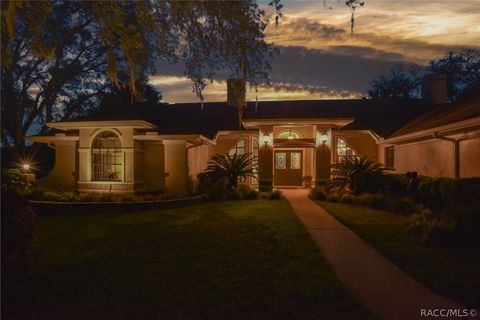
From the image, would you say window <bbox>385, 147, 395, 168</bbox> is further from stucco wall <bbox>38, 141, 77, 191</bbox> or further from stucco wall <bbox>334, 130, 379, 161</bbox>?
stucco wall <bbox>38, 141, 77, 191</bbox>

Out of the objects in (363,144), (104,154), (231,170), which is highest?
(363,144)

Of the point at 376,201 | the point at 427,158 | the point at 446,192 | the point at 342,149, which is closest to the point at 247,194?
the point at 376,201

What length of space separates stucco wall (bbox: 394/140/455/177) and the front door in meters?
4.75

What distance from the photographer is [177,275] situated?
548 centimetres

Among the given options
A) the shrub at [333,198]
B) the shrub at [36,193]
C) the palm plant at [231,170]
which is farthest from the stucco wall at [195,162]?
the shrub at [36,193]

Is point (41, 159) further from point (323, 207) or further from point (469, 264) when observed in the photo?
point (469, 264)

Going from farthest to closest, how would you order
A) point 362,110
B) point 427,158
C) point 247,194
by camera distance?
point 362,110
point 427,158
point 247,194

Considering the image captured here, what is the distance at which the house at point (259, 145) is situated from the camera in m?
13.7

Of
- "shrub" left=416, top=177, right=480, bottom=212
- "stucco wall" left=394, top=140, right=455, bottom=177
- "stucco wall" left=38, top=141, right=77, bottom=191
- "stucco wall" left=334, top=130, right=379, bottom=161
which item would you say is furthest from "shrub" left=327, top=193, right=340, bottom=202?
"stucco wall" left=38, top=141, right=77, bottom=191

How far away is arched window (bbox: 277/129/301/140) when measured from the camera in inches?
766

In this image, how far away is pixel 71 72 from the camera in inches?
894

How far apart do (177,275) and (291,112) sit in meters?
14.6

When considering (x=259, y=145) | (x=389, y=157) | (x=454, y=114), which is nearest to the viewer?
(x=454, y=114)

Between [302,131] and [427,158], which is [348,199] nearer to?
[427,158]
